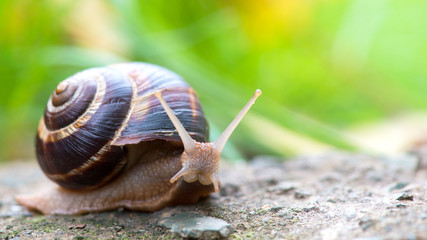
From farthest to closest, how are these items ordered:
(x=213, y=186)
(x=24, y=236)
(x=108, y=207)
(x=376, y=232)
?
(x=108, y=207)
(x=213, y=186)
(x=24, y=236)
(x=376, y=232)

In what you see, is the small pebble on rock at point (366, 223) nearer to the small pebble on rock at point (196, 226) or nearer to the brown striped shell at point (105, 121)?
the small pebble on rock at point (196, 226)

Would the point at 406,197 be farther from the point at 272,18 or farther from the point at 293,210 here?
the point at 272,18

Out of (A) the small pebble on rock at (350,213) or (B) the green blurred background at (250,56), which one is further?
(B) the green blurred background at (250,56)

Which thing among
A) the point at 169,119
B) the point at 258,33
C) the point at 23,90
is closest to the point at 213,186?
the point at 169,119

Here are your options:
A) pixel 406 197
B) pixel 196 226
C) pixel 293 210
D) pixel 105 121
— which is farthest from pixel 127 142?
pixel 406 197

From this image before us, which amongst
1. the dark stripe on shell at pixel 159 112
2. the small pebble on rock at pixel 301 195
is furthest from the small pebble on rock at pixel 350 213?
the dark stripe on shell at pixel 159 112

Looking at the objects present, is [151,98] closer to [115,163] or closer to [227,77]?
[115,163]
